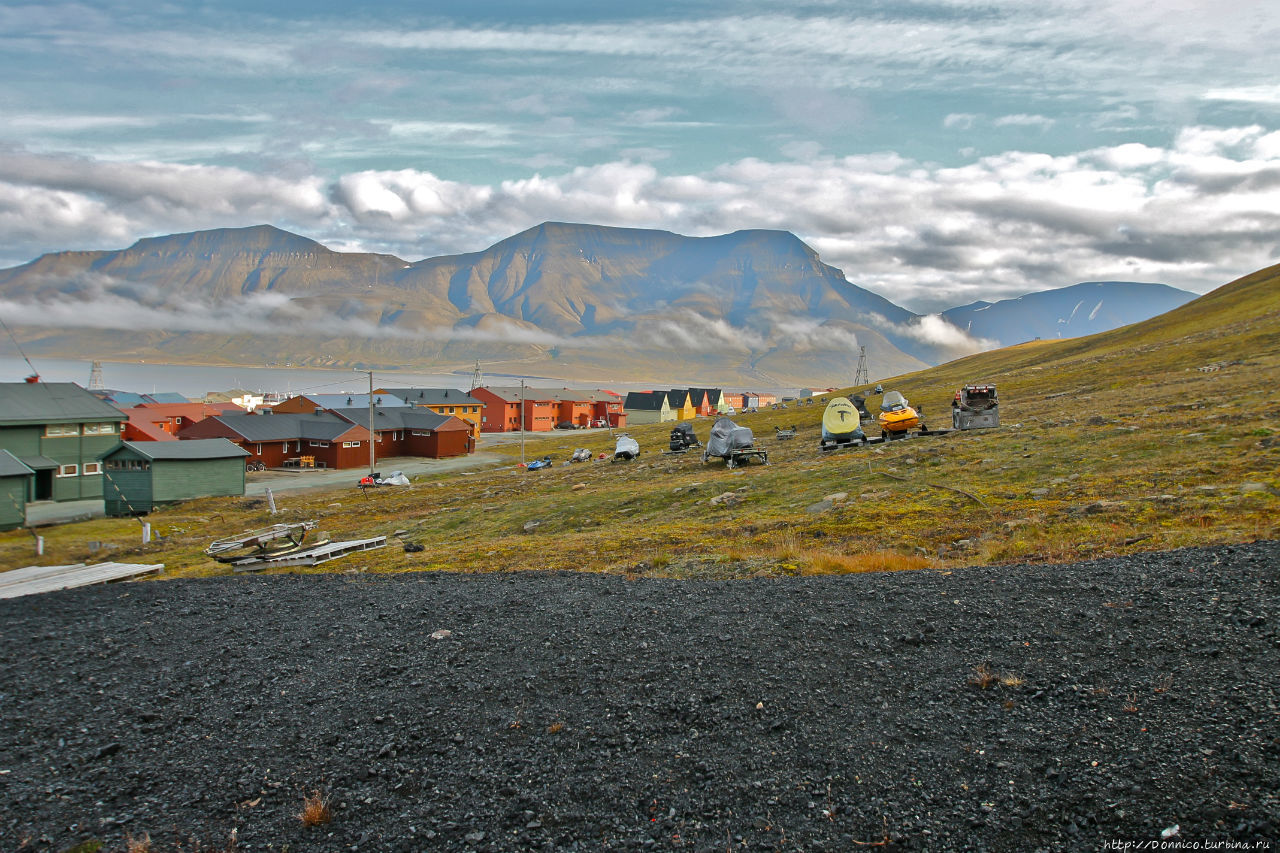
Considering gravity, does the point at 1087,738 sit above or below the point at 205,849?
above

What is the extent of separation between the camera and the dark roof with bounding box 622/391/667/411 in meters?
135

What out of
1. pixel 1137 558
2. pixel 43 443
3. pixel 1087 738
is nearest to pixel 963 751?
pixel 1087 738

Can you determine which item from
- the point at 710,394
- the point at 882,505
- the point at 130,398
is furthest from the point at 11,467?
the point at 710,394

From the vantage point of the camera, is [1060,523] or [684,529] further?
[684,529]

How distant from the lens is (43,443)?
49.8m

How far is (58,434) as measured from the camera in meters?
50.7

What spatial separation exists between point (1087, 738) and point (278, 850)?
7.34 metres

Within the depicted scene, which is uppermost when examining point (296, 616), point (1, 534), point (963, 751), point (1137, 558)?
point (1137, 558)

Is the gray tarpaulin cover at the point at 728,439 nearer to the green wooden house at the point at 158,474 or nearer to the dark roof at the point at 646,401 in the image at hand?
the green wooden house at the point at 158,474

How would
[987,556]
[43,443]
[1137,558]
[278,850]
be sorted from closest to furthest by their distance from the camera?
[278,850] → [1137,558] → [987,556] → [43,443]

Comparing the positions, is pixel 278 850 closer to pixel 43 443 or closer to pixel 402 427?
pixel 43 443

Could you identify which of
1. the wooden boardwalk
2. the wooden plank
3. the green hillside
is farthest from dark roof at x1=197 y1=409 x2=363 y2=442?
the wooden boardwalk

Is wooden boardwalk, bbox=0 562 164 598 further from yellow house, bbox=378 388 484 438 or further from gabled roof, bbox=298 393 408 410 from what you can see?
yellow house, bbox=378 388 484 438

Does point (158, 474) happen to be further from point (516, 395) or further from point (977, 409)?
point (516, 395)
